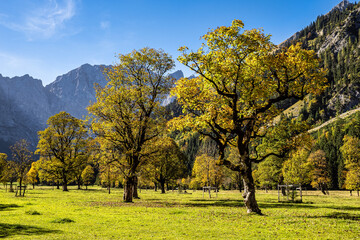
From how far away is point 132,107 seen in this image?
133ft

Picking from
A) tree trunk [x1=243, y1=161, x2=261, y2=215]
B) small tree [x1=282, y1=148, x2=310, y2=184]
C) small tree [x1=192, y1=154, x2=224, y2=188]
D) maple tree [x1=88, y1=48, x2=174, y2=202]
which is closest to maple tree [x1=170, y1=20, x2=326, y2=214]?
tree trunk [x1=243, y1=161, x2=261, y2=215]

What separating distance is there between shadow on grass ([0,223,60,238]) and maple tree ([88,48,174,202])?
2143 centimetres

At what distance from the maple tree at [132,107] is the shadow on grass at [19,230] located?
70.3ft

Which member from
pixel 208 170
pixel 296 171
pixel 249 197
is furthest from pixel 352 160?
pixel 249 197

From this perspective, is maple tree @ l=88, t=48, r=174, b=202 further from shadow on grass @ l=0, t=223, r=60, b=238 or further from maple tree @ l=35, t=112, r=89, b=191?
maple tree @ l=35, t=112, r=89, b=191

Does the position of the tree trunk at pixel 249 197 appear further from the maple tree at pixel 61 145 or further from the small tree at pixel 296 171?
the maple tree at pixel 61 145

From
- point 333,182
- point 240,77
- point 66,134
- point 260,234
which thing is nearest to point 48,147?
point 66,134

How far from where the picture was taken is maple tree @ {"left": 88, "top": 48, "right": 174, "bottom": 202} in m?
38.9

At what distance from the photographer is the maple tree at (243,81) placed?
2359 centimetres

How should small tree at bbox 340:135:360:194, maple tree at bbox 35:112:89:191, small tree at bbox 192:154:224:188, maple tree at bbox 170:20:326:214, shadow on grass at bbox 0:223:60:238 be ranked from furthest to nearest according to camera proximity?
small tree at bbox 192:154:224:188 → maple tree at bbox 35:112:89:191 → small tree at bbox 340:135:360:194 → maple tree at bbox 170:20:326:214 → shadow on grass at bbox 0:223:60:238

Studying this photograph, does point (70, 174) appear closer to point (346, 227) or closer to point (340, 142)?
point (346, 227)

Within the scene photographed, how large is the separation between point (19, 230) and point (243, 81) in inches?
845

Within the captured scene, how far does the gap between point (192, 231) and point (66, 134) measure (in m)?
68.6

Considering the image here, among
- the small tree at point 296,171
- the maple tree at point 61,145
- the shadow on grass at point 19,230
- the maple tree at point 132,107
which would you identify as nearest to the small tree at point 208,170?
the small tree at point 296,171
